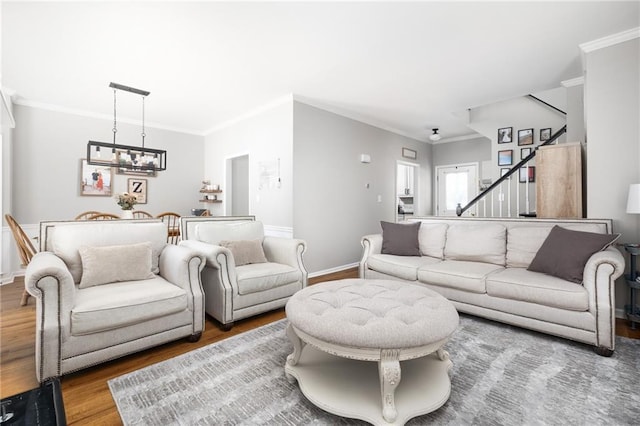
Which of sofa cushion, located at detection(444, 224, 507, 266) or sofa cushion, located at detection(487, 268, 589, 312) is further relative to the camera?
sofa cushion, located at detection(444, 224, 507, 266)

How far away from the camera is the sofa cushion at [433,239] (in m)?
3.38

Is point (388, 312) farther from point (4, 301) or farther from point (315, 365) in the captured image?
point (4, 301)

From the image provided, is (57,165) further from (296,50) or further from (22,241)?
(296,50)

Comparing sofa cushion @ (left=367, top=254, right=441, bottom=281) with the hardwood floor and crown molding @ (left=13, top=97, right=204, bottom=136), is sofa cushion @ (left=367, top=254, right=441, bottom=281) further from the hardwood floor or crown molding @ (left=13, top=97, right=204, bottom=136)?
crown molding @ (left=13, top=97, right=204, bottom=136)

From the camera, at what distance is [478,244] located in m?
3.08

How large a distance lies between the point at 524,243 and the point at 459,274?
2.47 ft

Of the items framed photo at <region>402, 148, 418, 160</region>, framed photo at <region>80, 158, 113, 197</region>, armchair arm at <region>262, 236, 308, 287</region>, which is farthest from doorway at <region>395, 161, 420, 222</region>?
framed photo at <region>80, 158, 113, 197</region>

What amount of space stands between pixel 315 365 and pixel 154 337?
3.94 ft

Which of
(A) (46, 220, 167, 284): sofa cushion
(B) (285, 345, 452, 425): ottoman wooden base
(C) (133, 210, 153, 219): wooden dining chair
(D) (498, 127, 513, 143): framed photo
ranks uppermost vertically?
(D) (498, 127, 513, 143): framed photo

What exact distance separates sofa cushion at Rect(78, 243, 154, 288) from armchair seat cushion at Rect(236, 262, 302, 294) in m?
0.75

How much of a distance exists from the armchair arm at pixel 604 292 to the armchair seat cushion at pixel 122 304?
2.95 meters

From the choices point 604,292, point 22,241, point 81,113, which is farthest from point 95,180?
point 604,292

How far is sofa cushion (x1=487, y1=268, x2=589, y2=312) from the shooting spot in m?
2.10

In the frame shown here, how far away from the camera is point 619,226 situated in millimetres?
2777
